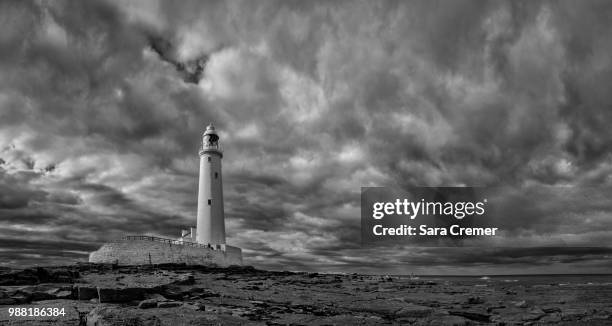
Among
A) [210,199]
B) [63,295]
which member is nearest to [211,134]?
[210,199]

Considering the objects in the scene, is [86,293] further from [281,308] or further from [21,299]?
[281,308]

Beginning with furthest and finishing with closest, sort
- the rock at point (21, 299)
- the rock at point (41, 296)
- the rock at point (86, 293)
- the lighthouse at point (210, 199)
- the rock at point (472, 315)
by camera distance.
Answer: the lighthouse at point (210, 199), the rock at point (41, 296), the rock at point (86, 293), the rock at point (21, 299), the rock at point (472, 315)

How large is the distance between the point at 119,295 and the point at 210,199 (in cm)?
3311

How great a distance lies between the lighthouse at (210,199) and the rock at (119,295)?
32.1 metres

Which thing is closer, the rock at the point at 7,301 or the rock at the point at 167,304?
the rock at the point at 167,304

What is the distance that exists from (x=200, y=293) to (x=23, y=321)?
7.01m

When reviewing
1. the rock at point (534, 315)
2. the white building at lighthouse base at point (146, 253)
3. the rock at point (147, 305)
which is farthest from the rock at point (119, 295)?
the white building at lighthouse base at point (146, 253)

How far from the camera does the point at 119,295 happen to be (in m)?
13.1

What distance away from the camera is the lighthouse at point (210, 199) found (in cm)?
4516

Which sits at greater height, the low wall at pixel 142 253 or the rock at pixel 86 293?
the rock at pixel 86 293

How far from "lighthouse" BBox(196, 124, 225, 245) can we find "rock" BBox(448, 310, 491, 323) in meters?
35.0

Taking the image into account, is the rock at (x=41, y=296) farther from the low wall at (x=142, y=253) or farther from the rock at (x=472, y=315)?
the low wall at (x=142, y=253)

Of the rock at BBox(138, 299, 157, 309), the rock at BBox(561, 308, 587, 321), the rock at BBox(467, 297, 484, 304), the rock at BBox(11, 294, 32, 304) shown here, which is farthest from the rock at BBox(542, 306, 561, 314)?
the rock at BBox(11, 294, 32, 304)

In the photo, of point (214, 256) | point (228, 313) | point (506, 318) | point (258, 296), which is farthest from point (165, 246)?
point (506, 318)
